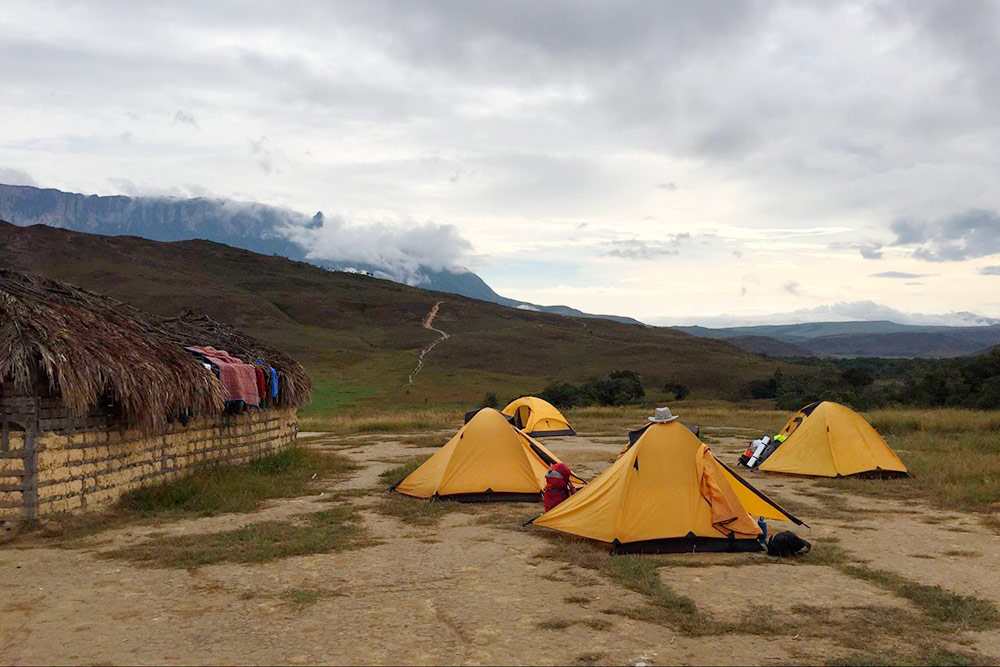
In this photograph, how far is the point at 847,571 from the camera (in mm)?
8359

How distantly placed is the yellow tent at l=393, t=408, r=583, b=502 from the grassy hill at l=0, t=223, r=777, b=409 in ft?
107

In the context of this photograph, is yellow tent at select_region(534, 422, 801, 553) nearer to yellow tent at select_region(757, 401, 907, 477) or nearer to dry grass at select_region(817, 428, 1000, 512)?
dry grass at select_region(817, 428, 1000, 512)

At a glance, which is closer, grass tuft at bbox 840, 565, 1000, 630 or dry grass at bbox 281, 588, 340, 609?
grass tuft at bbox 840, 565, 1000, 630

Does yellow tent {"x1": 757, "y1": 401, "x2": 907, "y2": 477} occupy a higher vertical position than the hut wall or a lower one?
lower

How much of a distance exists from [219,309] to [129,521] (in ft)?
297

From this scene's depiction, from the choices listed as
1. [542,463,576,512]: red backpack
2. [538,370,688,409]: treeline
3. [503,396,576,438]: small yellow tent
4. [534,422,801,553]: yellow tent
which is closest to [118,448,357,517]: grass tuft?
[542,463,576,512]: red backpack

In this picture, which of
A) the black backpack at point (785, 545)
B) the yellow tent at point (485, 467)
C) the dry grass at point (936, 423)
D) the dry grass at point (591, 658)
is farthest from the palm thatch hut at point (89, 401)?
the dry grass at point (936, 423)

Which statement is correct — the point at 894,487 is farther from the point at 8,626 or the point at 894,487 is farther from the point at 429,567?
the point at 8,626

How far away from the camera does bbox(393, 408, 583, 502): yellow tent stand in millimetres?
12664

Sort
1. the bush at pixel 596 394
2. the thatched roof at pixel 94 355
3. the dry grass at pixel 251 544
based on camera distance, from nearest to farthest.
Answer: the dry grass at pixel 251 544
the thatched roof at pixel 94 355
the bush at pixel 596 394

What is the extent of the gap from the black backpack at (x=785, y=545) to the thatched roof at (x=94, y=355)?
339 inches

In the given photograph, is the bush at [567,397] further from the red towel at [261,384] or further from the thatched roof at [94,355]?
the thatched roof at [94,355]

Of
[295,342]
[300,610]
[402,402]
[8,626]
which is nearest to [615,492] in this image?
[300,610]

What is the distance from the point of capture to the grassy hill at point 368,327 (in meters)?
64.6
